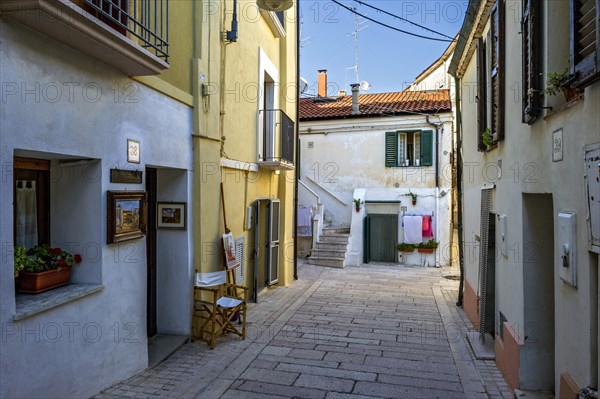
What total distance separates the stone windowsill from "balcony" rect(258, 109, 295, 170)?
18.2 ft

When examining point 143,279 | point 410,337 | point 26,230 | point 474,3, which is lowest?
point 410,337

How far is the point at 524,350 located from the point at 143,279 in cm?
437

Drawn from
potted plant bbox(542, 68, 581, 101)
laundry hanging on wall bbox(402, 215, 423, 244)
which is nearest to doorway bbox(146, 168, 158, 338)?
potted plant bbox(542, 68, 581, 101)

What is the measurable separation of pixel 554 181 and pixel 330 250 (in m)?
11.7

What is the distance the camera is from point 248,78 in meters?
8.87

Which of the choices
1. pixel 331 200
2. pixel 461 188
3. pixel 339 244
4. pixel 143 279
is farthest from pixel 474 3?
pixel 331 200

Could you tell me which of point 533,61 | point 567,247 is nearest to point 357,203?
point 533,61

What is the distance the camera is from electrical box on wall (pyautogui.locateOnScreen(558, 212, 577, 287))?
3.26 meters

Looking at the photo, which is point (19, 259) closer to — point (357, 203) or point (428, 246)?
point (357, 203)

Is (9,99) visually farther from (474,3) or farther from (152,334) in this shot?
(474,3)

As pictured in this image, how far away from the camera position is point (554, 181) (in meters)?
3.75

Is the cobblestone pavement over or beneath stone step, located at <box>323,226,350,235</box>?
beneath

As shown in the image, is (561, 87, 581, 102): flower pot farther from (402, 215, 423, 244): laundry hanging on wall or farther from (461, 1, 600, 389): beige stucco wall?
(402, 215, 423, 244): laundry hanging on wall

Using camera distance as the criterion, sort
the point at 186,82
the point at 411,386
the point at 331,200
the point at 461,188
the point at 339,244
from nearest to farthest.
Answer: the point at 411,386 → the point at 186,82 → the point at 461,188 → the point at 339,244 → the point at 331,200
